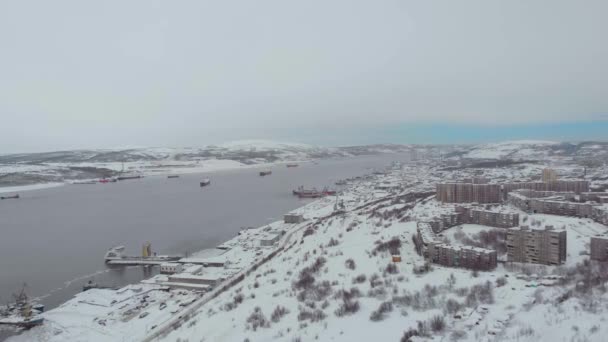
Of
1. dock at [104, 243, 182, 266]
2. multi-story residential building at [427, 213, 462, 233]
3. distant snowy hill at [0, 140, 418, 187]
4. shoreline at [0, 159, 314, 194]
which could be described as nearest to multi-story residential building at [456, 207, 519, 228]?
multi-story residential building at [427, 213, 462, 233]

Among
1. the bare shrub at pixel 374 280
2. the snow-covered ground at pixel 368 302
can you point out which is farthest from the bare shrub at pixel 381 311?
the bare shrub at pixel 374 280

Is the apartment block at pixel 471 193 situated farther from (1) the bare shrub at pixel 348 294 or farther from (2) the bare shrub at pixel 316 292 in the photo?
(1) the bare shrub at pixel 348 294

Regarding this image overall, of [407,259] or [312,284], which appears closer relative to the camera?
[312,284]

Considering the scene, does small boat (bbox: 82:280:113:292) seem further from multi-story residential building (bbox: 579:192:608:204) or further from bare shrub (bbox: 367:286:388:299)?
multi-story residential building (bbox: 579:192:608:204)

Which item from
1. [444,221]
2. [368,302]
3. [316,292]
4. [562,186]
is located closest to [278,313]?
[316,292]

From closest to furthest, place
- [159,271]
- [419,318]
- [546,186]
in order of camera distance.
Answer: [419,318] < [159,271] < [546,186]

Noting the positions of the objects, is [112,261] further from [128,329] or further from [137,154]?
[137,154]

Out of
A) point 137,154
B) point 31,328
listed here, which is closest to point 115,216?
point 31,328
